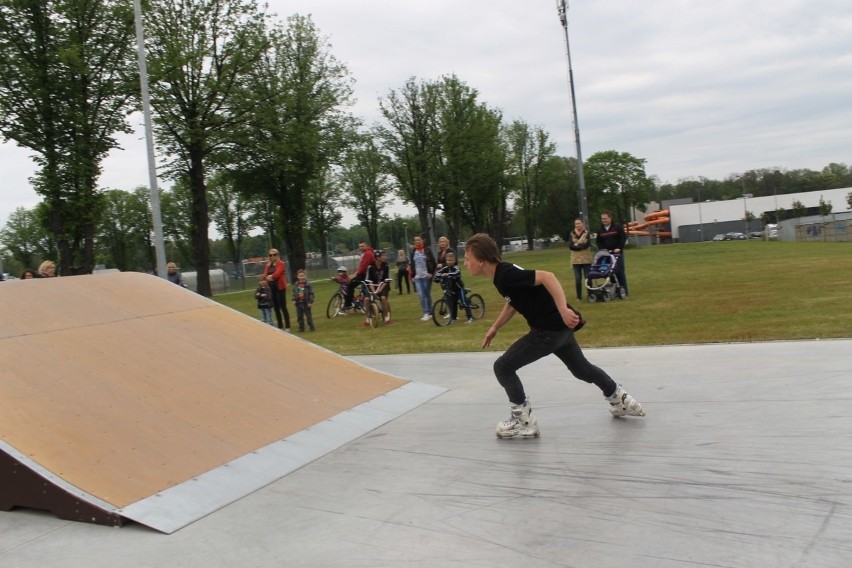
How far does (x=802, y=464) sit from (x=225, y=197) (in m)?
80.7

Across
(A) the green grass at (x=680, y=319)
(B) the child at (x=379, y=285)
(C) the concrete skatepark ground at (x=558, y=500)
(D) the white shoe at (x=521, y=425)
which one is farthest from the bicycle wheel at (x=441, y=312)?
(D) the white shoe at (x=521, y=425)

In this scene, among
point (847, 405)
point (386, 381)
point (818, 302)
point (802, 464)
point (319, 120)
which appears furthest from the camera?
point (319, 120)

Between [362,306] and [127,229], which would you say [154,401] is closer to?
[362,306]

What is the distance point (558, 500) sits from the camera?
4.27 meters

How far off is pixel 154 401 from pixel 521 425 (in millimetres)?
3082

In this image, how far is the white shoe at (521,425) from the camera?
567 centimetres

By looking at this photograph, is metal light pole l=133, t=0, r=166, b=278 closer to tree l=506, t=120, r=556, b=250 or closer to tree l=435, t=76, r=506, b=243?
tree l=435, t=76, r=506, b=243

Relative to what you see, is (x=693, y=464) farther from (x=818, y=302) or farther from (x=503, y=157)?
(x=503, y=157)

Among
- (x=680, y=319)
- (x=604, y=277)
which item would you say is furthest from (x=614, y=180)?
(x=680, y=319)

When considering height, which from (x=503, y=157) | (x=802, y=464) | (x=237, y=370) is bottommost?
(x=802, y=464)

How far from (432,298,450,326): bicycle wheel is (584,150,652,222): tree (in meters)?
82.7

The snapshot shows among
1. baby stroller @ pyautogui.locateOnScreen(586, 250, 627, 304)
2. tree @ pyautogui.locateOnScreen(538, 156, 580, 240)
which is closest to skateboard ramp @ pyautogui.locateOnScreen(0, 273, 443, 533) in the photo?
baby stroller @ pyautogui.locateOnScreen(586, 250, 627, 304)

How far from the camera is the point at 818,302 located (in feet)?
41.9

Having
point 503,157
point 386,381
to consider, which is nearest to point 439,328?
point 386,381
